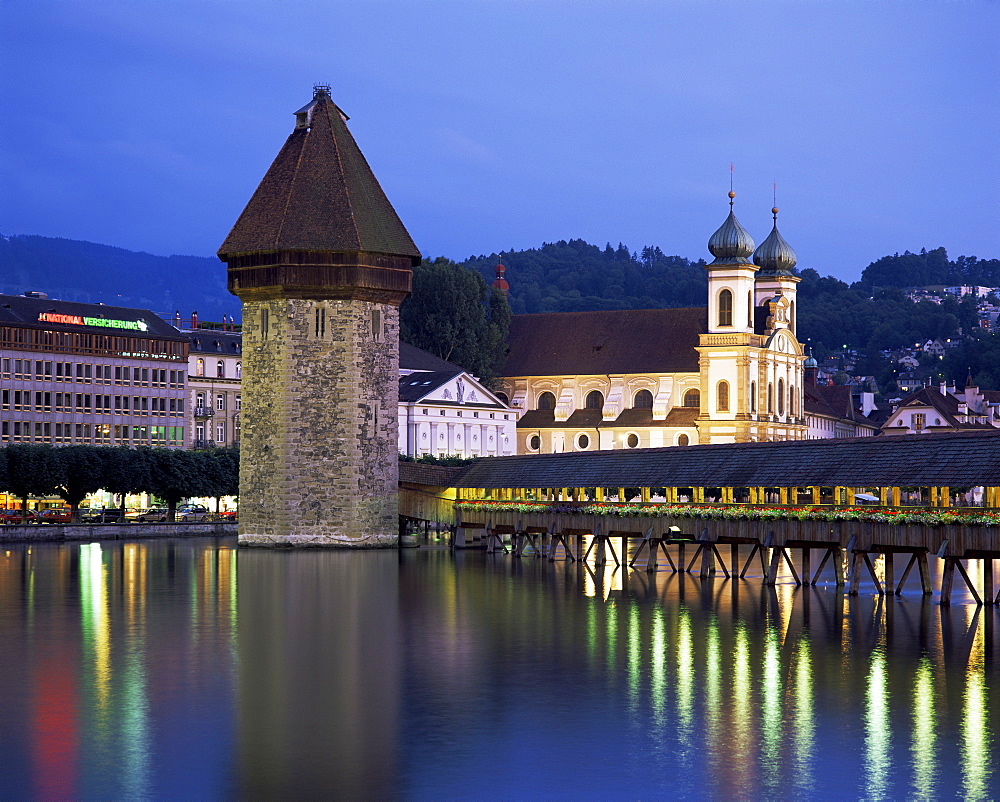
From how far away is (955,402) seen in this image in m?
128

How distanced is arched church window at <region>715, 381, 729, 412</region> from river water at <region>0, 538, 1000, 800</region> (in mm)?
57268

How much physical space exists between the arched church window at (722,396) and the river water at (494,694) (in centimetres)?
5727

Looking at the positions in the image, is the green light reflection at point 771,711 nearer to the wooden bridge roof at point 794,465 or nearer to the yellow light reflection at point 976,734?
the yellow light reflection at point 976,734

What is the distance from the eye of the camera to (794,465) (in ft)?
137

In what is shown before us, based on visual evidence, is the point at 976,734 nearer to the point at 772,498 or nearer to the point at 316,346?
the point at 772,498

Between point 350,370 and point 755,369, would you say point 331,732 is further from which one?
point 755,369

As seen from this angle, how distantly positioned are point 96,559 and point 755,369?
175 ft

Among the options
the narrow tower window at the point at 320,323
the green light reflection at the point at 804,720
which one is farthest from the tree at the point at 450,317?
the green light reflection at the point at 804,720

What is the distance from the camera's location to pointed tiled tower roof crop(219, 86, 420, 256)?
57.6 m

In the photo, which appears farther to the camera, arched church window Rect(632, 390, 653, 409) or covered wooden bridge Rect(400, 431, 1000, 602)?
arched church window Rect(632, 390, 653, 409)

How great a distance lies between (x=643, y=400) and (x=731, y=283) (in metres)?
10.3

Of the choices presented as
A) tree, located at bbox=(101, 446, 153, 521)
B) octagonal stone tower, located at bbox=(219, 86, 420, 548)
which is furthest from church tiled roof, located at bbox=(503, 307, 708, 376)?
octagonal stone tower, located at bbox=(219, 86, 420, 548)

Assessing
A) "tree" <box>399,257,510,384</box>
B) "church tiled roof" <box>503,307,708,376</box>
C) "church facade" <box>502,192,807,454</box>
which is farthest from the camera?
"church tiled roof" <box>503,307,708,376</box>

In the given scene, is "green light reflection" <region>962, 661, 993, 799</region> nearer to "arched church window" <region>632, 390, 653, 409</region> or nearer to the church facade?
the church facade
